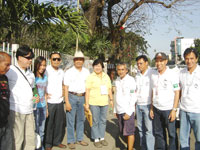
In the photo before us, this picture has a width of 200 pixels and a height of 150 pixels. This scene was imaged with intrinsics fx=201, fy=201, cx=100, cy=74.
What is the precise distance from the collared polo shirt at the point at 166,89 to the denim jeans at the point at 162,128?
128 millimetres

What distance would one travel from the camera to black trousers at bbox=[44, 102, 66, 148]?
4094 millimetres

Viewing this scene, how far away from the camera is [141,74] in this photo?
13.3 feet

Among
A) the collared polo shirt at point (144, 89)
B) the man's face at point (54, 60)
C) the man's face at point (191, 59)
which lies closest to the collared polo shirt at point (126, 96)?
the collared polo shirt at point (144, 89)

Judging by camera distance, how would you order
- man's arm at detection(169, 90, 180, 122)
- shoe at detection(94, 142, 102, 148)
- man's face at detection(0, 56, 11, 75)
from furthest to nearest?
shoe at detection(94, 142, 102, 148) < man's arm at detection(169, 90, 180, 122) < man's face at detection(0, 56, 11, 75)

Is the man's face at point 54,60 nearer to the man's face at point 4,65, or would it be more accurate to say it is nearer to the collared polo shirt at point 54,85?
the collared polo shirt at point 54,85

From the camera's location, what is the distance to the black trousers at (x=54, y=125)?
4094 millimetres

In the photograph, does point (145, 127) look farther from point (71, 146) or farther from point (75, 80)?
point (75, 80)

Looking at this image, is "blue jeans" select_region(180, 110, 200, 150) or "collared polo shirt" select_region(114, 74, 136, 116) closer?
"blue jeans" select_region(180, 110, 200, 150)

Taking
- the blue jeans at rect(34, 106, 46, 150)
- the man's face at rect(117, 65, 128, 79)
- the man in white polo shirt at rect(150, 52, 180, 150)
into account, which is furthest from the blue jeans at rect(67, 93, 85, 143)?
the man in white polo shirt at rect(150, 52, 180, 150)

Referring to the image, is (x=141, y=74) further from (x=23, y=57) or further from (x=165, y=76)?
(x=23, y=57)

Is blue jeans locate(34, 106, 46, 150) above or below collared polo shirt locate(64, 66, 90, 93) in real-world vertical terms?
below

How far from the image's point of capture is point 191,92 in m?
3.27

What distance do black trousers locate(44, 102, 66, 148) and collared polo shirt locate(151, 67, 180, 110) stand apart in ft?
6.59

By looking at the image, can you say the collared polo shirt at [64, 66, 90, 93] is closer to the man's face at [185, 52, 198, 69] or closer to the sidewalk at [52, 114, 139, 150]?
the sidewalk at [52, 114, 139, 150]
